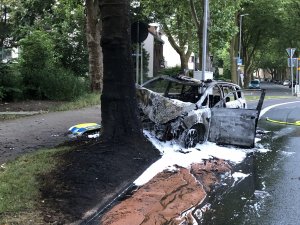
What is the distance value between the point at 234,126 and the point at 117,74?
11.0 feet

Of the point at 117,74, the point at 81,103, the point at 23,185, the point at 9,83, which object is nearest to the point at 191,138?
the point at 117,74

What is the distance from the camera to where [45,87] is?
1900cm

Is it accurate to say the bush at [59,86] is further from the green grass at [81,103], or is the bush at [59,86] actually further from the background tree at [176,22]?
the background tree at [176,22]

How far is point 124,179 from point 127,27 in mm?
3075

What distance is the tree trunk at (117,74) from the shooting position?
8641 mm

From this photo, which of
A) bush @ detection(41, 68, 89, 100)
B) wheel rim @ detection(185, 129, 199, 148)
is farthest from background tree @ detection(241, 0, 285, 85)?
wheel rim @ detection(185, 129, 199, 148)

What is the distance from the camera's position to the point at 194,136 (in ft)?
33.6

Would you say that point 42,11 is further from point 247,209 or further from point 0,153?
point 247,209

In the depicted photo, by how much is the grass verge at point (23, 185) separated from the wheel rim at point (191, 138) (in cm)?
260

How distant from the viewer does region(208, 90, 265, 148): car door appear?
418 inches

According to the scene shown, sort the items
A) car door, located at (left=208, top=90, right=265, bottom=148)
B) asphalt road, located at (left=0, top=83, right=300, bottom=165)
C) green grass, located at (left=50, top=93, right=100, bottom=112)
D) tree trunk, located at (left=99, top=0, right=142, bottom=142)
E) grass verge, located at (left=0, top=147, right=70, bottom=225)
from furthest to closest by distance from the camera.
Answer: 1. green grass, located at (left=50, top=93, right=100, bottom=112)
2. car door, located at (left=208, top=90, right=265, bottom=148)
3. asphalt road, located at (left=0, top=83, right=300, bottom=165)
4. tree trunk, located at (left=99, top=0, right=142, bottom=142)
5. grass verge, located at (left=0, top=147, right=70, bottom=225)

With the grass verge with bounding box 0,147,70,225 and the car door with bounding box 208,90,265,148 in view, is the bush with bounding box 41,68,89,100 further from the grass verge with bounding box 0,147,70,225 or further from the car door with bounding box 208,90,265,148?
the grass verge with bounding box 0,147,70,225

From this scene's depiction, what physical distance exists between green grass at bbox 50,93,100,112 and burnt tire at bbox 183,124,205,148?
6850 millimetres

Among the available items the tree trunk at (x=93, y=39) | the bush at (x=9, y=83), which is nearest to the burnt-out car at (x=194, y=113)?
the bush at (x=9, y=83)
